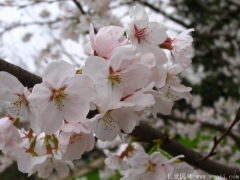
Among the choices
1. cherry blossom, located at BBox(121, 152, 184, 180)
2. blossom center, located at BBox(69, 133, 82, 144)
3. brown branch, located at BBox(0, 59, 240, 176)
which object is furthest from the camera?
brown branch, located at BBox(0, 59, 240, 176)

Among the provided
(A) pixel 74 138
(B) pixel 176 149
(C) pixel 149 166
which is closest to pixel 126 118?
(A) pixel 74 138

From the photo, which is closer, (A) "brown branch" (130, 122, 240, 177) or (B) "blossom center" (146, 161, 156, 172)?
(B) "blossom center" (146, 161, 156, 172)

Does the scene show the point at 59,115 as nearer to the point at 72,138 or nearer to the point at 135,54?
the point at 72,138

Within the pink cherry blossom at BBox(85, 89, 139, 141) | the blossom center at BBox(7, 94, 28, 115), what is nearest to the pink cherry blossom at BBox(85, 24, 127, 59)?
the pink cherry blossom at BBox(85, 89, 139, 141)

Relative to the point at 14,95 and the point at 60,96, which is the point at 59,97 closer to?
the point at 60,96

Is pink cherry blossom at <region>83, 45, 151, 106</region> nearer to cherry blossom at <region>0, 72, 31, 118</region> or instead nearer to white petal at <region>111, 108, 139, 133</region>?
white petal at <region>111, 108, 139, 133</region>

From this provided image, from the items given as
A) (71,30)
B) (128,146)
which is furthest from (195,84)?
(128,146)

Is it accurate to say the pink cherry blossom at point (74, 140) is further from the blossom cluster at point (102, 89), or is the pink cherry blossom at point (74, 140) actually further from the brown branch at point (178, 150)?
the brown branch at point (178, 150)

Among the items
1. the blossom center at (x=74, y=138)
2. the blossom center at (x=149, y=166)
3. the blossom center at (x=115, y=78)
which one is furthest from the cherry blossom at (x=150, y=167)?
the blossom center at (x=115, y=78)
